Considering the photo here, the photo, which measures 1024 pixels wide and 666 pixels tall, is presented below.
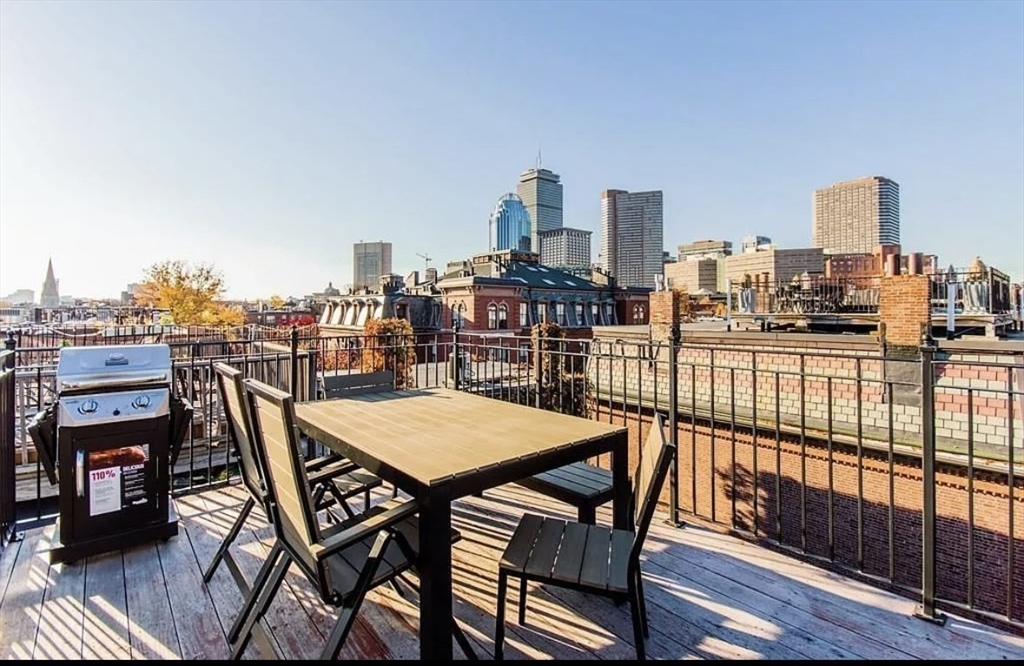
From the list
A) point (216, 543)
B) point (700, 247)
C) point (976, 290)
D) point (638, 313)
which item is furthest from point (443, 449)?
point (700, 247)

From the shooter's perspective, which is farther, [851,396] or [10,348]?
[851,396]

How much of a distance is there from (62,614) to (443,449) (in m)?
1.91

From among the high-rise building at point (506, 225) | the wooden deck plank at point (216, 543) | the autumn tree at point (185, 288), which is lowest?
the wooden deck plank at point (216, 543)

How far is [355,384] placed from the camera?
3752 mm

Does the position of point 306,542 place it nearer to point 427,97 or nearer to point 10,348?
point 10,348

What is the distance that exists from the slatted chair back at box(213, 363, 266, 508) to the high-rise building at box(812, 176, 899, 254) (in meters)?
59.4

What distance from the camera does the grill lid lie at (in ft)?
8.40

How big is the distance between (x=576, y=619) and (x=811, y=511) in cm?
809

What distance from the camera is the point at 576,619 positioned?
6.97ft

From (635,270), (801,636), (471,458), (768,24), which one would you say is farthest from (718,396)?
(635,270)

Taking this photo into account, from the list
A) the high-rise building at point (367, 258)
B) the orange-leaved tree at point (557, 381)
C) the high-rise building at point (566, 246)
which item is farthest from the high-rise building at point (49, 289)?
the high-rise building at point (566, 246)

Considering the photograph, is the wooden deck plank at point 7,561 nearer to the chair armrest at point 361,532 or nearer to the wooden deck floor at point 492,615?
the wooden deck floor at point 492,615

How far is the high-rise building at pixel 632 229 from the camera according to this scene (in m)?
110

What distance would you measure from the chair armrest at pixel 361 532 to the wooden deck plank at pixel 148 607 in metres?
1.00
